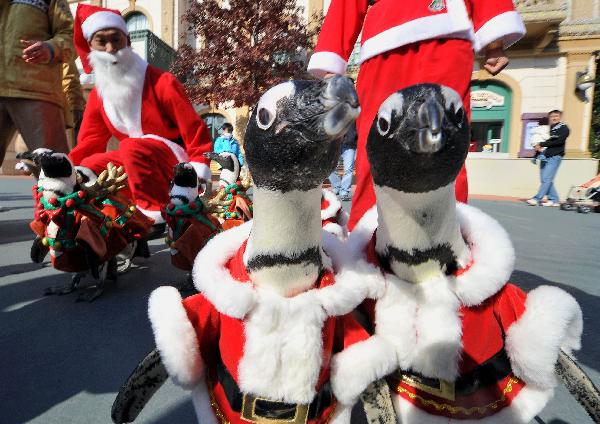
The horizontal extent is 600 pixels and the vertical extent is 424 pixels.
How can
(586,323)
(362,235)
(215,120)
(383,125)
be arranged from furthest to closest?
(215,120) → (586,323) → (362,235) → (383,125)

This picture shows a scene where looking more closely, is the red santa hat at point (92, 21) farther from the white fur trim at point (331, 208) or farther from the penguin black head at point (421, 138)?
the penguin black head at point (421, 138)

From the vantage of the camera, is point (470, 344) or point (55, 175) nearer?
point (470, 344)

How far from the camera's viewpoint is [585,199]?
17.1ft

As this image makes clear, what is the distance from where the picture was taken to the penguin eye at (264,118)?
666 mm

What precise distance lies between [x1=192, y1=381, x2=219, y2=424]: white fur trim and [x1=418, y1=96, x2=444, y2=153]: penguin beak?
2.19 ft

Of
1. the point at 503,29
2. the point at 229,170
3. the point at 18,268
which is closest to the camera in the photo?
the point at 503,29

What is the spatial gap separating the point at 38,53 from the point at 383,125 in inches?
87.9

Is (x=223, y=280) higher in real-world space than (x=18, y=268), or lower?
higher

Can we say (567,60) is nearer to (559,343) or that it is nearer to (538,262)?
(538,262)

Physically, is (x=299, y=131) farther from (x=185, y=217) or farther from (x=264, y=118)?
(x=185, y=217)

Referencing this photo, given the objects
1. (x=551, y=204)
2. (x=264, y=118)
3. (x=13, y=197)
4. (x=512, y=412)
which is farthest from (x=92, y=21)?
(x=551, y=204)

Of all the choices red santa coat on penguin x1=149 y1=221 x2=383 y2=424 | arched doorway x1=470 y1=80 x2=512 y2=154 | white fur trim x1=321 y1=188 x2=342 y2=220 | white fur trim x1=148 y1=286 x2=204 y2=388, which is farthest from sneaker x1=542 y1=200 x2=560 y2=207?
white fur trim x1=148 y1=286 x2=204 y2=388

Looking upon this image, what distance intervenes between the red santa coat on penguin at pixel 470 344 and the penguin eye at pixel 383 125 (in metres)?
0.30

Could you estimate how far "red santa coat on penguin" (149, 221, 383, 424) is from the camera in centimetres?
73
